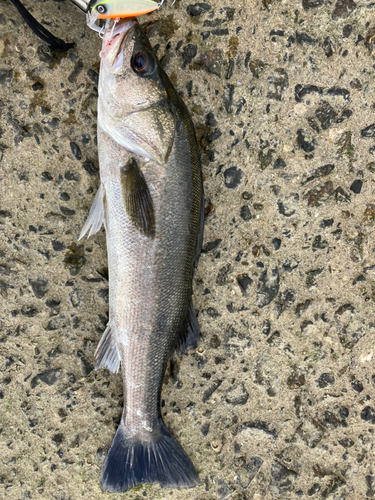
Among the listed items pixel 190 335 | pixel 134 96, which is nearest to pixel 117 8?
pixel 134 96

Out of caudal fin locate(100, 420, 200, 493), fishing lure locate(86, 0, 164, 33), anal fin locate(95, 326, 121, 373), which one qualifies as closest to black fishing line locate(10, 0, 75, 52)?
fishing lure locate(86, 0, 164, 33)

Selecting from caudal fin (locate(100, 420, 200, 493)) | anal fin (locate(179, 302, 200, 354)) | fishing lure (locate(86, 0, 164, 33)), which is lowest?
caudal fin (locate(100, 420, 200, 493))

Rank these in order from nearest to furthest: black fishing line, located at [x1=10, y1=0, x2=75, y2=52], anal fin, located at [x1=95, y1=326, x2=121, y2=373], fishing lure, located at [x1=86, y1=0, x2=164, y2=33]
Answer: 1. fishing lure, located at [x1=86, y1=0, x2=164, y2=33]
2. black fishing line, located at [x1=10, y1=0, x2=75, y2=52]
3. anal fin, located at [x1=95, y1=326, x2=121, y2=373]

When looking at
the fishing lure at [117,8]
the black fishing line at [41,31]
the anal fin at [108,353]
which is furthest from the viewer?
the anal fin at [108,353]

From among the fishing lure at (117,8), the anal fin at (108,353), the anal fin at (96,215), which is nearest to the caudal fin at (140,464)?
the anal fin at (108,353)

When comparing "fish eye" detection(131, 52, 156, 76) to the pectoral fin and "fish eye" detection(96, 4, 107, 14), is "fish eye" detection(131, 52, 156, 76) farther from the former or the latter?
the pectoral fin

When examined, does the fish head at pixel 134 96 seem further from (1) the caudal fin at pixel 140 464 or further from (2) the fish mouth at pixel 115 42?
(1) the caudal fin at pixel 140 464
